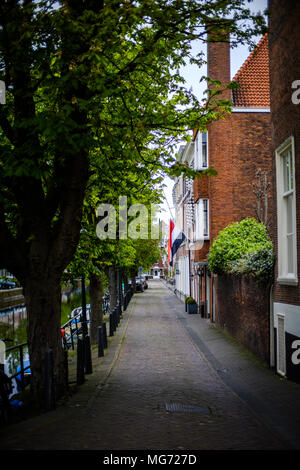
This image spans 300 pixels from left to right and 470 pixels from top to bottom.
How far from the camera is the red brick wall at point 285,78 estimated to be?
10.7 m

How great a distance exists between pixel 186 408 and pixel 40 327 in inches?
113

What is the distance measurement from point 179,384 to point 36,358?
3440 millimetres

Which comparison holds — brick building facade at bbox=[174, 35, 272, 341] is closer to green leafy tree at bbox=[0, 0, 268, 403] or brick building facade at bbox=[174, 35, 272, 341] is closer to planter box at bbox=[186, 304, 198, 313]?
planter box at bbox=[186, 304, 198, 313]

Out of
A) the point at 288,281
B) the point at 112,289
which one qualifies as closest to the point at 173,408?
the point at 288,281

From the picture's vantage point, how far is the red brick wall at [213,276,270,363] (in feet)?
45.4

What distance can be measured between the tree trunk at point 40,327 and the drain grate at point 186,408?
82.0 inches

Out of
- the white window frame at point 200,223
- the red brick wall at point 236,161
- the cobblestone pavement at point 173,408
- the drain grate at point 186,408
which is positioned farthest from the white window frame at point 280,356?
the white window frame at point 200,223

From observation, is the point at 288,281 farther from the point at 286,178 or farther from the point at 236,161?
the point at 236,161

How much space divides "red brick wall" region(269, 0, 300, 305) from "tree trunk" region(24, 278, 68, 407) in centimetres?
494

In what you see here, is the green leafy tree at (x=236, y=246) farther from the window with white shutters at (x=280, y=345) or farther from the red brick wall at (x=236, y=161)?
the window with white shutters at (x=280, y=345)

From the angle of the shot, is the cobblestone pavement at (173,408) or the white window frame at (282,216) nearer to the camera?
the cobblestone pavement at (173,408)

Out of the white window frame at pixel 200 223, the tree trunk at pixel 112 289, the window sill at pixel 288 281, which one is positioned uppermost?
the white window frame at pixel 200 223

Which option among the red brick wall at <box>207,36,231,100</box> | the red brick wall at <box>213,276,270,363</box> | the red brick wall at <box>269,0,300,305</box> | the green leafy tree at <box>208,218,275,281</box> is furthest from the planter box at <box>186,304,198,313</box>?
the red brick wall at <box>269,0,300,305</box>
